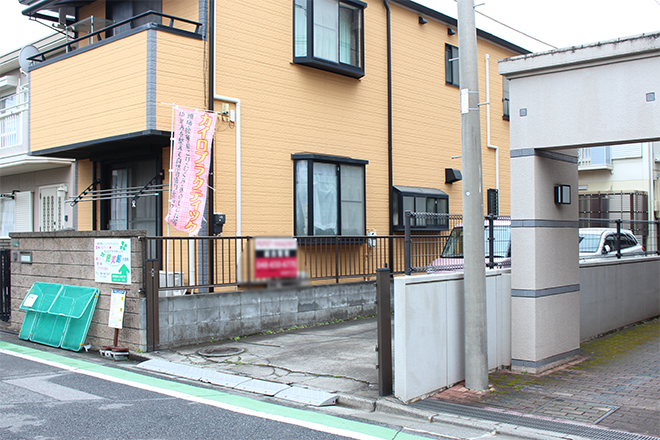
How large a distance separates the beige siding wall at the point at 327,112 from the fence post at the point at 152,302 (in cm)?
265

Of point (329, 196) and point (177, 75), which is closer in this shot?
point (177, 75)

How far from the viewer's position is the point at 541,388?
648cm

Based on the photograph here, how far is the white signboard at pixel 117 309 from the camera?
8.98 m

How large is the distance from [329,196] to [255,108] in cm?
263

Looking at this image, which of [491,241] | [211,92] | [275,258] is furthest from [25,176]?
[275,258]

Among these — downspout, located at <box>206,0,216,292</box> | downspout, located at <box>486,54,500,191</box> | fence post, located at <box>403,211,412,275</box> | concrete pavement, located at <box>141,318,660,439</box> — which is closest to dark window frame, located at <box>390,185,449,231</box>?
downspout, located at <box>486,54,500,191</box>

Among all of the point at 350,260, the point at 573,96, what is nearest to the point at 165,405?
the point at 573,96

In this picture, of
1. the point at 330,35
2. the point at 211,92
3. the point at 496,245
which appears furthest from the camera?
the point at 330,35

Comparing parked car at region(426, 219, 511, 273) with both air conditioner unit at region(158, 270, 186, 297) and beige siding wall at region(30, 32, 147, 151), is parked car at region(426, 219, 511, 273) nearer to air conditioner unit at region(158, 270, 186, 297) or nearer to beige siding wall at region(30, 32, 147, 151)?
air conditioner unit at region(158, 270, 186, 297)

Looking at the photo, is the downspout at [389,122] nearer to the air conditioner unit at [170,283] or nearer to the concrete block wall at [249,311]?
the concrete block wall at [249,311]

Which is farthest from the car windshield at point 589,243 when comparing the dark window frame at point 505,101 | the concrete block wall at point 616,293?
the dark window frame at point 505,101

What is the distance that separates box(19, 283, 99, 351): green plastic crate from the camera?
9469mm

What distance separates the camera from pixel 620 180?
25406mm

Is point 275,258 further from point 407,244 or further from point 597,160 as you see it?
point 597,160
